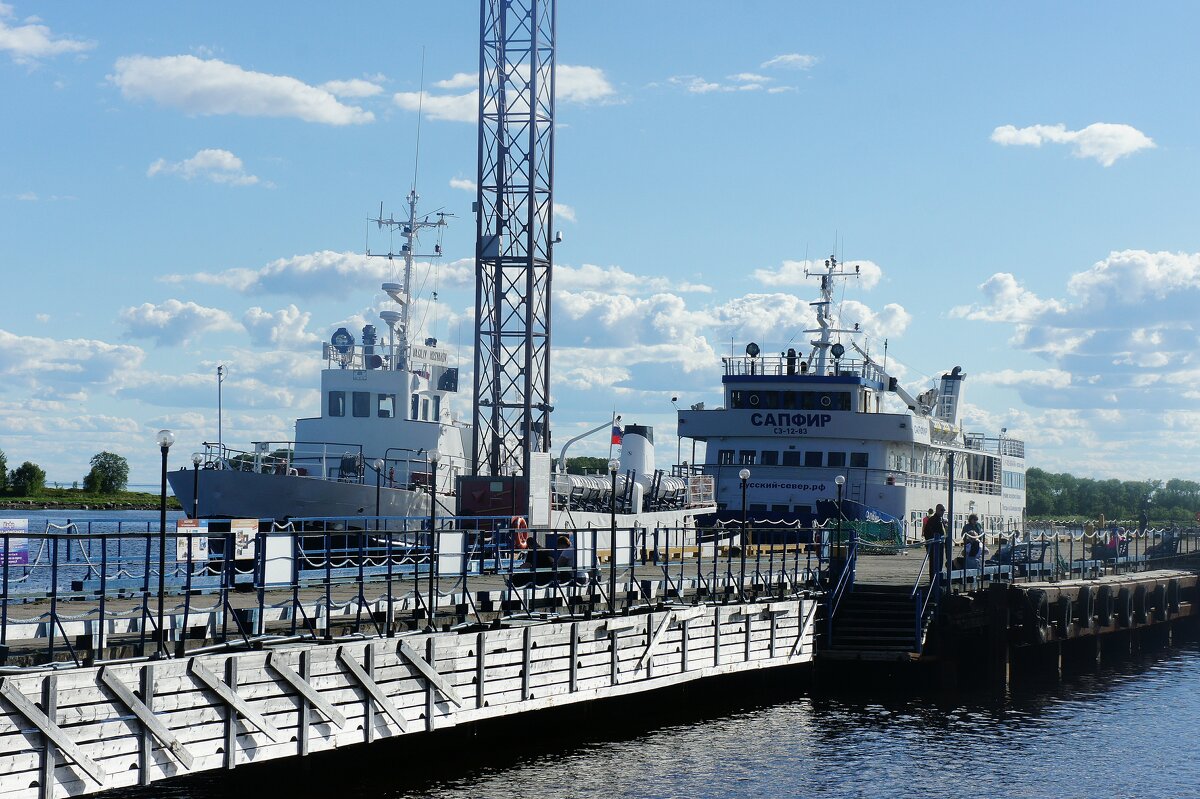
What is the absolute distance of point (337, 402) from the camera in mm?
51156

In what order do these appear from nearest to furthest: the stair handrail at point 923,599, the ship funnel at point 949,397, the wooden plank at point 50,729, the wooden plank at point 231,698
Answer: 1. the wooden plank at point 50,729
2. the wooden plank at point 231,698
3. the stair handrail at point 923,599
4. the ship funnel at point 949,397

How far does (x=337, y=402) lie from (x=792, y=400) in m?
16.9

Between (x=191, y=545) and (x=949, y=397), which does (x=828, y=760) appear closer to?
(x=191, y=545)

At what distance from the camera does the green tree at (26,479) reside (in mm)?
165125

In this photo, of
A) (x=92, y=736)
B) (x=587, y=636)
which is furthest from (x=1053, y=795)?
(x=92, y=736)

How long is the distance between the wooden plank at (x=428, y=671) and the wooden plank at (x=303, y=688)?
4.75ft

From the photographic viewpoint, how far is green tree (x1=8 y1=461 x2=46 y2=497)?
6501 inches

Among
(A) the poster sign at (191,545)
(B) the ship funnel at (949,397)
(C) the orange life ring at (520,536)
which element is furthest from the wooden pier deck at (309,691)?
(B) the ship funnel at (949,397)

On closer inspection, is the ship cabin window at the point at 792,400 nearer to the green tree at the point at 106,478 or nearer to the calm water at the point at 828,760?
the calm water at the point at 828,760

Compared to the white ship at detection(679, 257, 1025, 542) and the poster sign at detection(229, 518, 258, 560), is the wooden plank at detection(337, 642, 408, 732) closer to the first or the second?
the poster sign at detection(229, 518, 258, 560)

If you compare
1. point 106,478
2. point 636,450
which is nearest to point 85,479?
point 106,478

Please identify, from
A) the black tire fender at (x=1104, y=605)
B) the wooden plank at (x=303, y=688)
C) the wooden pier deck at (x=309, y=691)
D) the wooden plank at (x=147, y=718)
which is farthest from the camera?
the black tire fender at (x=1104, y=605)

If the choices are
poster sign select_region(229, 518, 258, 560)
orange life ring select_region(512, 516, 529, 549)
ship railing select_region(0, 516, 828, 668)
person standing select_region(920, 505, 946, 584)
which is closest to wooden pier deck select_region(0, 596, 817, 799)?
ship railing select_region(0, 516, 828, 668)

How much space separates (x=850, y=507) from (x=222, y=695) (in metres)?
35.3
